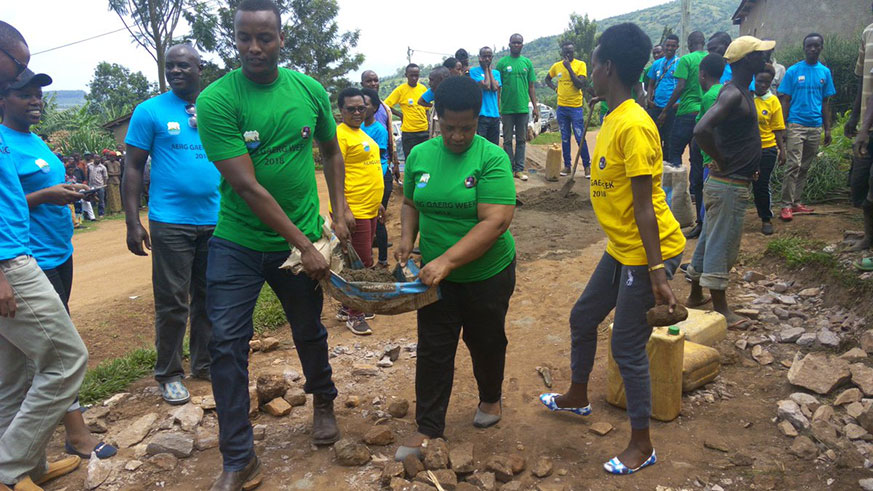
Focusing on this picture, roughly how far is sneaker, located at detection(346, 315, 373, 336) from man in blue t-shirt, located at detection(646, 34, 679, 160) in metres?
5.26

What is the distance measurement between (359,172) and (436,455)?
298cm

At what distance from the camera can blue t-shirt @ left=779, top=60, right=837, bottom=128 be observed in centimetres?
707

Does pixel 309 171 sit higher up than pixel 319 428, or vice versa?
pixel 309 171

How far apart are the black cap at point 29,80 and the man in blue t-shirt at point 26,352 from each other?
0.54 metres

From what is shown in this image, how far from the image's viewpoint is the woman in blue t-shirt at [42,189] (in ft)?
10.6

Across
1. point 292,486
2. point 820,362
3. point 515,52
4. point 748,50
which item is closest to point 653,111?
point 515,52

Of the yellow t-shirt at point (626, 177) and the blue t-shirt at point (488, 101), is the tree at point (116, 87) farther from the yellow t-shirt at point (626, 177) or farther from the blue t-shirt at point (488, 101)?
the yellow t-shirt at point (626, 177)

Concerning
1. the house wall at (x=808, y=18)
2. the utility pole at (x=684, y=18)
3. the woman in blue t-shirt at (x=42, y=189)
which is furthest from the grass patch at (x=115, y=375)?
the house wall at (x=808, y=18)

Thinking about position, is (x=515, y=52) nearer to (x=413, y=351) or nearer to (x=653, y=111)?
(x=653, y=111)

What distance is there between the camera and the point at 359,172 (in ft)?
17.3

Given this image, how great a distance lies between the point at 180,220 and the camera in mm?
3746

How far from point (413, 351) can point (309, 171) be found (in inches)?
79.1

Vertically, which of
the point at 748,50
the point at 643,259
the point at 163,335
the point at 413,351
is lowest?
the point at 413,351

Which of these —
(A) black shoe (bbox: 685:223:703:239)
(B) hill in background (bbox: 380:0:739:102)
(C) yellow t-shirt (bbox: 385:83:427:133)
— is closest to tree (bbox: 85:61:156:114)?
(C) yellow t-shirt (bbox: 385:83:427:133)
